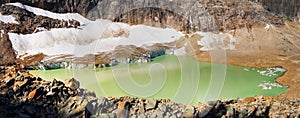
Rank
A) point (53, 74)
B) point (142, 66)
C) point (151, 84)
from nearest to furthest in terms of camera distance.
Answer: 1. point (151, 84)
2. point (53, 74)
3. point (142, 66)

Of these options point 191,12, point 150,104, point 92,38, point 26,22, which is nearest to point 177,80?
point 150,104

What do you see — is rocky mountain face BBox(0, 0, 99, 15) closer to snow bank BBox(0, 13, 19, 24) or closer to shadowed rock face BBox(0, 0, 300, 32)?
shadowed rock face BBox(0, 0, 300, 32)

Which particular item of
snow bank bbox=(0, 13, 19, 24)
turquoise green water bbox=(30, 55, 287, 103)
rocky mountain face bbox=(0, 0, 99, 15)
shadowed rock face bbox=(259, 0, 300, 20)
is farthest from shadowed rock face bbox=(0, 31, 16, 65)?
shadowed rock face bbox=(259, 0, 300, 20)

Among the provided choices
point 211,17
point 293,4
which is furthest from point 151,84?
point 293,4

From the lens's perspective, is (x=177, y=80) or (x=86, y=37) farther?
(x=86, y=37)

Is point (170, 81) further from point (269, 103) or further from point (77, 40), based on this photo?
point (77, 40)

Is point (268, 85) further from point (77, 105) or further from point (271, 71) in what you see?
point (77, 105)

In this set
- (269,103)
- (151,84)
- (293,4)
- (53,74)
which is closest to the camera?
(269,103)
